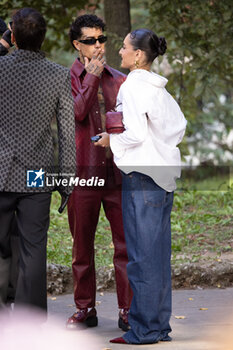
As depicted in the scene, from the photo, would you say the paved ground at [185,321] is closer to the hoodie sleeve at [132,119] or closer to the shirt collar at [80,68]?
the hoodie sleeve at [132,119]

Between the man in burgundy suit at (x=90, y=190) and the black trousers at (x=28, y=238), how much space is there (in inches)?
23.7

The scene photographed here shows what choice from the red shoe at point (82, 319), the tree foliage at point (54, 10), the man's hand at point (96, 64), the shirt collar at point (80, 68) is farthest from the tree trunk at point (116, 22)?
the red shoe at point (82, 319)

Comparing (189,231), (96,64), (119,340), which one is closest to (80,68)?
(96,64)

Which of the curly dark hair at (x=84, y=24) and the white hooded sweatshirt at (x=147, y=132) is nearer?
the white hooded sweatshirt at (x=147, y=132)

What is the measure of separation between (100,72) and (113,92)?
0.26m

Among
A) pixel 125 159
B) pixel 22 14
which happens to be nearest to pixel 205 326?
pixel 125 159

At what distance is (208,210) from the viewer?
11.1 meters

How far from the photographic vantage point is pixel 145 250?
517cm

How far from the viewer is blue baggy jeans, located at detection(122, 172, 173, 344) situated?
5.15 m

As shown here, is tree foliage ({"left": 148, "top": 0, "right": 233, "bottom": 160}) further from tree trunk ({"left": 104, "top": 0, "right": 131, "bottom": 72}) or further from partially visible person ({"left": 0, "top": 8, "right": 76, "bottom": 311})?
partially visible person ({"left": 0, "top": 8, "right": 76, "bottom": 311})

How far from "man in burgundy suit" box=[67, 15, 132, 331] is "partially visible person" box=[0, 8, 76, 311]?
0.55m

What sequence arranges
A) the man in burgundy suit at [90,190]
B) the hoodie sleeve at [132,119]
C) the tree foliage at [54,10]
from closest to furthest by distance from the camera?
1. the hoodie sleeve at [132,119]
2. the man in burgundy suit at [90,190]
3. the tree foliage at [54,10]

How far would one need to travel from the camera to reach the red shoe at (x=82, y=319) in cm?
589

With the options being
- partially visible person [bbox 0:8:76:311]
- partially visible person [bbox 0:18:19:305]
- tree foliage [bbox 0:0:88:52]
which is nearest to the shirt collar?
partially visible person [bbox 0:18:19:305]
